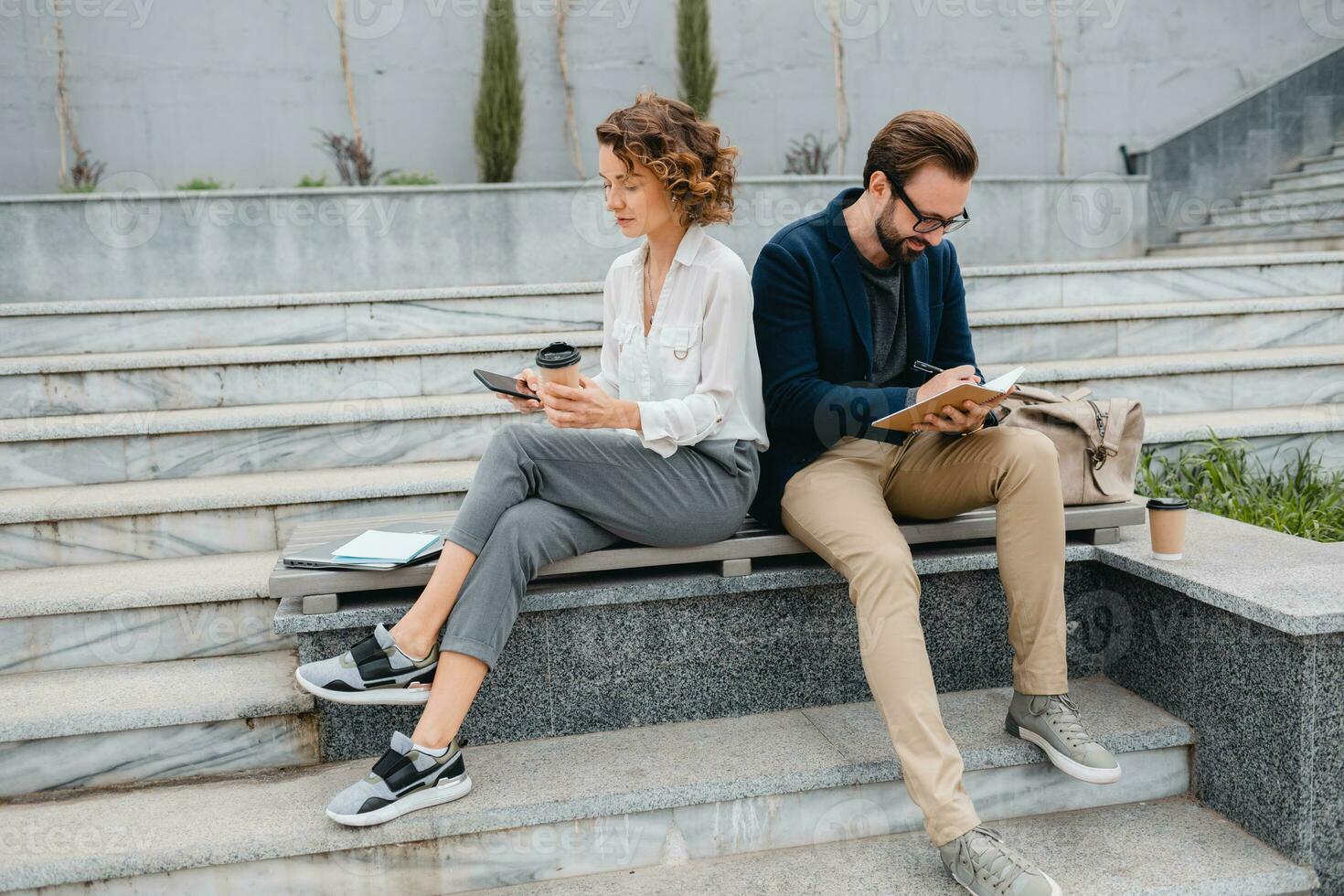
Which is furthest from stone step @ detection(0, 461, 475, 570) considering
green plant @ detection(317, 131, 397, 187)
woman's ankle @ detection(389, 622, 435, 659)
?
green plant @ detection(317, 131, 397, 187)

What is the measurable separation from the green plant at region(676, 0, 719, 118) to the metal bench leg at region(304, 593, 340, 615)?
17.1ft

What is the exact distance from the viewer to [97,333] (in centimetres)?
407

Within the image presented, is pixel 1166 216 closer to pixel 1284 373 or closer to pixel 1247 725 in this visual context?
pixel 1284 373

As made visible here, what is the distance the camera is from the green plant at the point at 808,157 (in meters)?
6.46

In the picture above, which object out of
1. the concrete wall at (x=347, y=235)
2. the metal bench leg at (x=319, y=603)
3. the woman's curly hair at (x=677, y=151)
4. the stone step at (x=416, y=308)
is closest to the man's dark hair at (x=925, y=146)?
the woman's curly hair at (x=677, y=151)

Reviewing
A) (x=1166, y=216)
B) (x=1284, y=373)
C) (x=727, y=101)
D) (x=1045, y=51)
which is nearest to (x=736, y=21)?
(x=727, y=101)

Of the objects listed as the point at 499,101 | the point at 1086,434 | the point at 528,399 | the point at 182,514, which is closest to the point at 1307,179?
the point at 499,101

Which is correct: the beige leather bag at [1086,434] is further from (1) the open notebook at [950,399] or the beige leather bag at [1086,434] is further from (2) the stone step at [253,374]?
(2) the stone step at [253,374]

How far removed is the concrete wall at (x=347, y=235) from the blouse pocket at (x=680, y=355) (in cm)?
259

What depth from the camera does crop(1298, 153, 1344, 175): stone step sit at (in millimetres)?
6793

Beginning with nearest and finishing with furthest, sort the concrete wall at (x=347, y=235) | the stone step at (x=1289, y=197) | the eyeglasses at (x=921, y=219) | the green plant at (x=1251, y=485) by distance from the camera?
the eyeglasses at (x=921, y=219), the green plant at (x=1251, y=485), the concrete wall at (x=347, y=235), the stone step at (x=1289, y=197)

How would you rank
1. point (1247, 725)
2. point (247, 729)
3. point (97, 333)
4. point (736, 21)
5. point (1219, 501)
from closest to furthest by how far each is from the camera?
1. point (1247, 725)
2. point (247, 729)
3. point (1219, 501)
4. point (97, 333)
5. point (736, 21)

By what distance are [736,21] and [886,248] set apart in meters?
5.36

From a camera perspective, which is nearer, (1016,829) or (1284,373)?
(1016,829)
